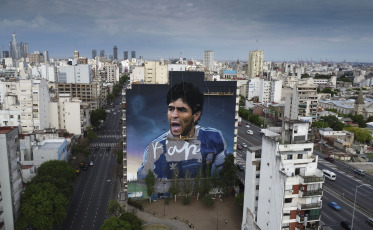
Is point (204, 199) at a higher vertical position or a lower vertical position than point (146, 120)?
lower

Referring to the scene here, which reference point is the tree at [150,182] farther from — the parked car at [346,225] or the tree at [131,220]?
the parked car at [346,225]

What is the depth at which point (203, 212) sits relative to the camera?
88.9ft

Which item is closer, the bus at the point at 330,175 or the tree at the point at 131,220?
the tree at the point at 131,220

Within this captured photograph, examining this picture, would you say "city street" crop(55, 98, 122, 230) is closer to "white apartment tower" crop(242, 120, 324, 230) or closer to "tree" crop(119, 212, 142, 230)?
"tree" crop(119, 212, 142, 230)

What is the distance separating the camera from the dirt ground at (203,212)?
25.1 m

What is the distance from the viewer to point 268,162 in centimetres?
1922

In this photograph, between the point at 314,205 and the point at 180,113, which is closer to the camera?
the point at 314,205

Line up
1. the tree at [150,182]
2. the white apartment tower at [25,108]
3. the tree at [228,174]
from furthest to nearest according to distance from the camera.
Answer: the white apartment tower at [25,108] → the tree at [228,174] → the tree at [150,182]

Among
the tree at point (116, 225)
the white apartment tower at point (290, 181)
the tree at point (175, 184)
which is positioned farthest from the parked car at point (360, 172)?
the tree at point (116, 225)

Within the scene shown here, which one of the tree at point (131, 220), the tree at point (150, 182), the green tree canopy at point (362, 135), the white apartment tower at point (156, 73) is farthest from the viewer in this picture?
the green tree canopy at point (362, 135)

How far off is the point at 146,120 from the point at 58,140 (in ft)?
45.8

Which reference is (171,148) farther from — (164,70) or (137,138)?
(164,70)

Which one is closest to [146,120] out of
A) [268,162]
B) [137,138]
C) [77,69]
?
[137,138]

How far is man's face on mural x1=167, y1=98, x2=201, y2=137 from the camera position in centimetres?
2888
